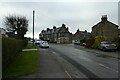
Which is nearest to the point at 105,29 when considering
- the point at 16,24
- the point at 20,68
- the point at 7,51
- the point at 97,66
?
the point at 16,24

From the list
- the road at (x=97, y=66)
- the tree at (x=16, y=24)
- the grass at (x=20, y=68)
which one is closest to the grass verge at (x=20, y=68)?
the grass at (x=20, y=68)

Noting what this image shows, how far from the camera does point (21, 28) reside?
65.6m

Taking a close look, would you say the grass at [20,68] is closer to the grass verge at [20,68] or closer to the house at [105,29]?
the grass verge at [20,68]

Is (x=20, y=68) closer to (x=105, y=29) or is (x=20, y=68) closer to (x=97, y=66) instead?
(x=97, y=66)

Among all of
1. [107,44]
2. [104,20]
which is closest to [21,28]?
[104,20]

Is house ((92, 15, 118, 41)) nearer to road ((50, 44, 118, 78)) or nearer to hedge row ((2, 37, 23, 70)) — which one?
road ((50, 44, 118, 78))

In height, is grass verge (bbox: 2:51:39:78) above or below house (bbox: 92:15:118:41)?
below

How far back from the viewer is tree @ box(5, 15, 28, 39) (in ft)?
215

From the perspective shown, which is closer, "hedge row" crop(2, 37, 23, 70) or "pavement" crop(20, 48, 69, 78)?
"hedge row" crop(2, 37, 23, 70)

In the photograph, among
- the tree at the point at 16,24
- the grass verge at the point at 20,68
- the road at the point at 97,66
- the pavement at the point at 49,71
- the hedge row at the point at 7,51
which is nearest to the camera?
the hedge row at the point at 7,51

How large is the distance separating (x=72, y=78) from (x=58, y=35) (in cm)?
12526

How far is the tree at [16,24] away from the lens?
65387mm

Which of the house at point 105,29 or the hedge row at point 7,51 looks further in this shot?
the house at point 105,29

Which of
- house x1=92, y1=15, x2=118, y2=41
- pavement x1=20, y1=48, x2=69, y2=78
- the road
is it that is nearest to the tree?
house x1=92, y1=15, x2=118, y2=41
